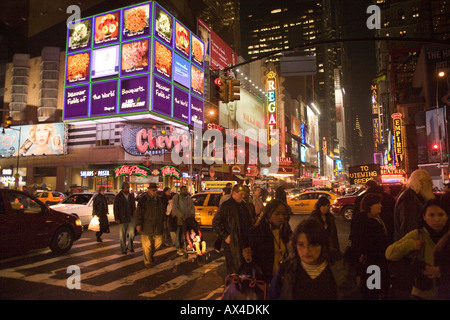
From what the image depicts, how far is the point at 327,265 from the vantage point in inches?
101

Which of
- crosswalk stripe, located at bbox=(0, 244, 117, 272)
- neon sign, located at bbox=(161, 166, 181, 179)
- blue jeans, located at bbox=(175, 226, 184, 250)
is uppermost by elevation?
neon sign, located at bbox=(161, 166, 181, 179)

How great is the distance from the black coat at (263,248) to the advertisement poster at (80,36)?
40.1 m

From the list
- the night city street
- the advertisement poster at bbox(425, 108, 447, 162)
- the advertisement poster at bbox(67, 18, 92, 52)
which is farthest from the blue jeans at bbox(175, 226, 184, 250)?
the advertisement poster at bbox(67, 18, 92, 52)

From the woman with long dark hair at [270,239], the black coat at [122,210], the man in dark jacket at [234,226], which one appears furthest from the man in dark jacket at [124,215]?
the woman with long dark hair at [270,239]

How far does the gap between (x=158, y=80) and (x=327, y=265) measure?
34.5 meters

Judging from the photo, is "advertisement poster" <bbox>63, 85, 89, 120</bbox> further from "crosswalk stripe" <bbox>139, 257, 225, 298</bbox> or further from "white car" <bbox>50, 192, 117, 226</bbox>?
"crosswalk stripe" <bbox>139, 257, 225, 298</bbox>

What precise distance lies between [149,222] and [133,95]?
2912 cm

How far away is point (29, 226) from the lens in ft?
26.2

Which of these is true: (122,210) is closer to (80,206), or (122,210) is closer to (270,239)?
(80,206)

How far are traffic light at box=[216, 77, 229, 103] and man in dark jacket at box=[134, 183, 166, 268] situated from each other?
4508mm

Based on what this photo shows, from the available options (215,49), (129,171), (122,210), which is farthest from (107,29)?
(122,210)

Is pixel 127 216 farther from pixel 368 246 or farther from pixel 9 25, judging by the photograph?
pixel 9 25

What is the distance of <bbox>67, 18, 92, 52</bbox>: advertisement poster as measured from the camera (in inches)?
1483
